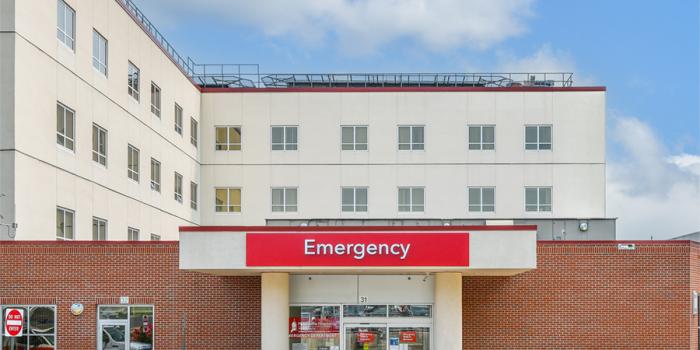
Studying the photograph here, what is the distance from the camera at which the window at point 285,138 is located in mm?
51688

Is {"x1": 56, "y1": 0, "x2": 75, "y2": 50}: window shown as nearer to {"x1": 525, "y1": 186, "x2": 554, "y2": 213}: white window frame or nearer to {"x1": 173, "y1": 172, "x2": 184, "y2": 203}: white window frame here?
{"x1": 173, "y1": 172, "x2": 184, "y2": 203}: white window frame

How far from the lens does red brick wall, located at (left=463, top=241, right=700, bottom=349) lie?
96.6 feet

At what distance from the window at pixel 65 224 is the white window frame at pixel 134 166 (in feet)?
19.2

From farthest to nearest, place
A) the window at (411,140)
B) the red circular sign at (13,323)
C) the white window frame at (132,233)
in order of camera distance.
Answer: the window at (411,140) < the white window frame at (132,233) < the red circular sign at (13,323)

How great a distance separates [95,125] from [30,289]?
9.26 meters

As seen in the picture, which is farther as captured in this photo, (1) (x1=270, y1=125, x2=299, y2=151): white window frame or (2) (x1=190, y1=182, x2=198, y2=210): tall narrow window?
(1) (x1=270, y1=125, x2=299, y2=151): white window frame

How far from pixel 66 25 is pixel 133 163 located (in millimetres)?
8293

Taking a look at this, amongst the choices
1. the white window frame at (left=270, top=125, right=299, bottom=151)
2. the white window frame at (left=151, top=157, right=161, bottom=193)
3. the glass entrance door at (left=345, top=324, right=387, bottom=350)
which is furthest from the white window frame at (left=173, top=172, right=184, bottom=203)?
the glass entrance door at (left=345, top=324, right=387, bottom=350)

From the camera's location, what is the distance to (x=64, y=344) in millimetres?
29141

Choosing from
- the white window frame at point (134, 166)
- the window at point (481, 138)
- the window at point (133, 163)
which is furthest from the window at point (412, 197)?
the window at point (133, 163)

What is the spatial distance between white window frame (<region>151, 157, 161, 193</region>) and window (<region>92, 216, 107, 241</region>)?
6061mm

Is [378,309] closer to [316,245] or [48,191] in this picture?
[316,245]

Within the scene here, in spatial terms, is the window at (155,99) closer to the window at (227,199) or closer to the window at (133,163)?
the window at (133,163)

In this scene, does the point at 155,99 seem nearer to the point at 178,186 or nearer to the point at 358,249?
the point at 178,186
